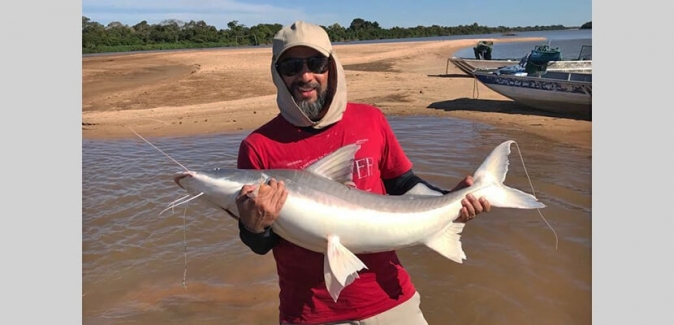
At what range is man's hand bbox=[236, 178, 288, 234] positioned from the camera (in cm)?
219

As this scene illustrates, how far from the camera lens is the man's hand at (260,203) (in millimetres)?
2189

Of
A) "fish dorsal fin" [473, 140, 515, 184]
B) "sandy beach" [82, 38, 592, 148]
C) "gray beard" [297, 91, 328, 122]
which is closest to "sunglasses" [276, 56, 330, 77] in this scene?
"gray beard" [297, 91, 328, 122]

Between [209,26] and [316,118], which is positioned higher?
[209,26]

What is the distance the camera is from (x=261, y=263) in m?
5.62

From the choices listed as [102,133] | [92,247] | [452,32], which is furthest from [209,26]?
[92,247]

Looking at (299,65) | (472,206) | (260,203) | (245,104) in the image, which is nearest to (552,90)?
(245,104)

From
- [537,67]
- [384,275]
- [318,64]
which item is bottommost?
[384,275]

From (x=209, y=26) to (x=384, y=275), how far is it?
9123cm

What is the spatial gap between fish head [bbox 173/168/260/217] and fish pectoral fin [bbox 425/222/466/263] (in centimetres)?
94

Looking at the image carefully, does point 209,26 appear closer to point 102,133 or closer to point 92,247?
point 102,133

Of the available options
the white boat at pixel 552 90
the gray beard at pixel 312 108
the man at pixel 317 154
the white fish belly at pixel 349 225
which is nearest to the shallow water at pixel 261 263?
the man at pixel 317 154

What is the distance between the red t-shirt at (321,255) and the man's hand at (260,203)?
225 millimetres

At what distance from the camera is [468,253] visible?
5.64m

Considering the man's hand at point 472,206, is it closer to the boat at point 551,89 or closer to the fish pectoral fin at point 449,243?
the fish pectoral fin at point 449,243
